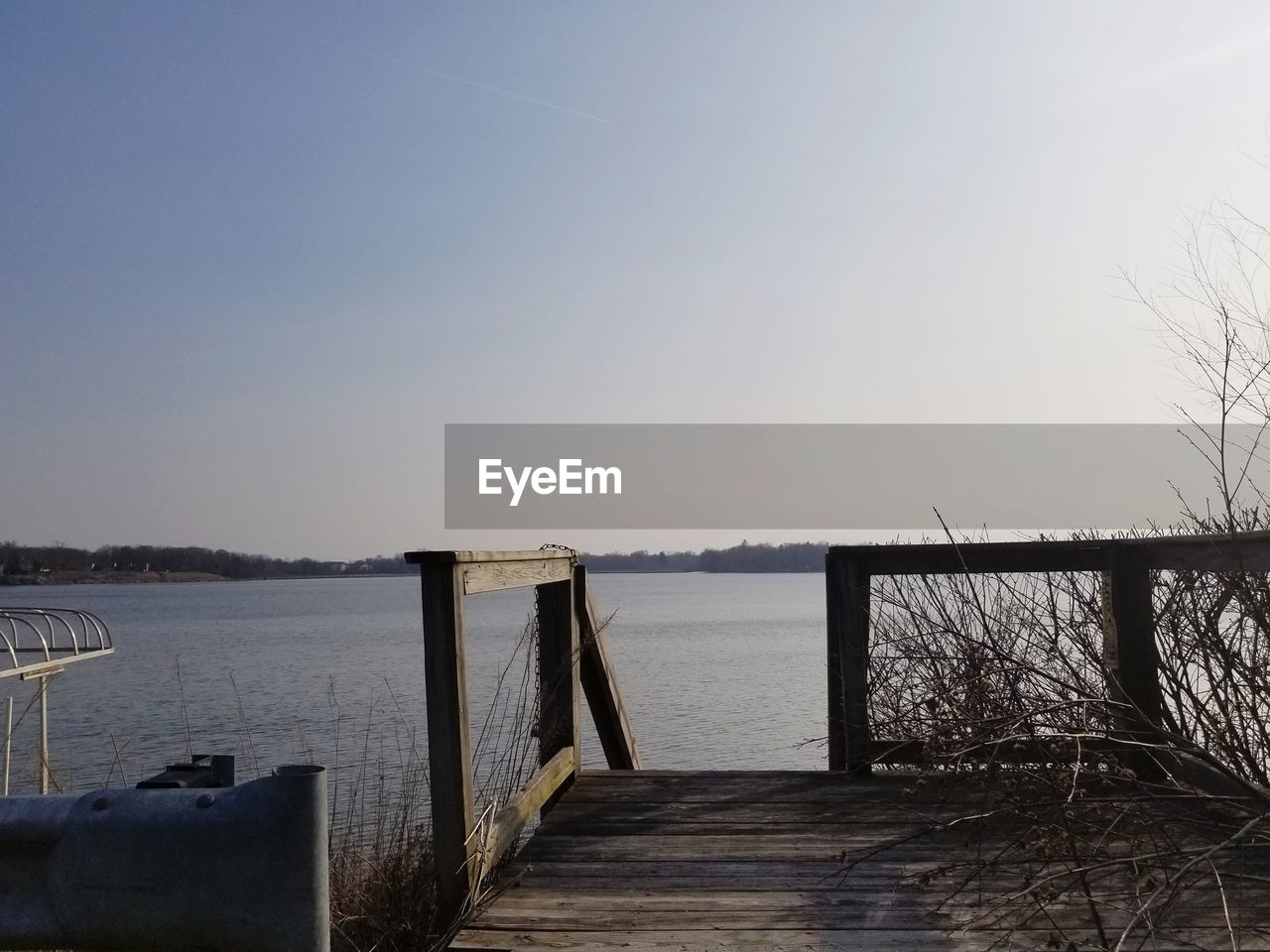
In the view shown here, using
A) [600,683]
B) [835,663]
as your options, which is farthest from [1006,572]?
[600,683]

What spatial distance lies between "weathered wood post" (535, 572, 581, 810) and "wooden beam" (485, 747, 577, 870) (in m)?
0.09

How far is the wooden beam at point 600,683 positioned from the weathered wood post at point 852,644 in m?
1.29

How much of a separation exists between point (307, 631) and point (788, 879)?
4107cm

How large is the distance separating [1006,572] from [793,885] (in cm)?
215

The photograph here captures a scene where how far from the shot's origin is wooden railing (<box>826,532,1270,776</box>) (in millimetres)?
4773

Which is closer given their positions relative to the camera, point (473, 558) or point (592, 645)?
point (473, 558)

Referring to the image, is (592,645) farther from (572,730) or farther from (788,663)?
(788,663)

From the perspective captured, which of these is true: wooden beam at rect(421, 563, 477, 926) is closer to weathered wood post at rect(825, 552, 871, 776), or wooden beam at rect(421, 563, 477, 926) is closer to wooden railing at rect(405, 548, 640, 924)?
wooden railing at rect(405, 548, 640, 924)

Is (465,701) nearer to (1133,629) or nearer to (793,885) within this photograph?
(793,885)

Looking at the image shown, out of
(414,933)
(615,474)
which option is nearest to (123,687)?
(615,474)

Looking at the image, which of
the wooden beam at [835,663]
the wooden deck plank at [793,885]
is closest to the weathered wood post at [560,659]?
the wooden deck plank at [793,885]

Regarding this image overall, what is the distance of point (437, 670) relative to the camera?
338 cm

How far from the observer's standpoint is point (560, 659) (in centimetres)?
539

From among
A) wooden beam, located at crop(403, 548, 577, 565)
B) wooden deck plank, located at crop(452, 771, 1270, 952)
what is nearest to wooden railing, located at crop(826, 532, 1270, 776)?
wooden deck plank, located at crop(452, 771, 1270, 952)
